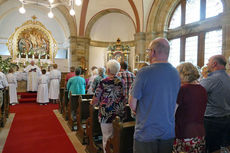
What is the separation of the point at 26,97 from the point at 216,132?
9.85m

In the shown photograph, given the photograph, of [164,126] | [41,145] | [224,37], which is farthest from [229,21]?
[41,145]

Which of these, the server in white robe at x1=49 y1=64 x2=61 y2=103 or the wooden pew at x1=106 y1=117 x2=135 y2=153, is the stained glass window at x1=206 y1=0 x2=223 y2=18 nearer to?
the wooden pew at x1=106 y1=117 x2=135 y2=153

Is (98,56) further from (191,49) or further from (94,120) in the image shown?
(94,120)

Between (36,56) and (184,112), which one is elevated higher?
(36,56)

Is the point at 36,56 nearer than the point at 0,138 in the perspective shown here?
No

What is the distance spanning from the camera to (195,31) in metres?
8.59

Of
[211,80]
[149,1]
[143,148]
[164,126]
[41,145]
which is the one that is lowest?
[41,145]

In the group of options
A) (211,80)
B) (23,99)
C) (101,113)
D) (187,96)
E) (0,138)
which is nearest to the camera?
(187,96)

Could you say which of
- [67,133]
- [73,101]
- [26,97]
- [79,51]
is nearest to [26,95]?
[26,97]

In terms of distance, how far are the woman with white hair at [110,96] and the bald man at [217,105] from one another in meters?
1.25

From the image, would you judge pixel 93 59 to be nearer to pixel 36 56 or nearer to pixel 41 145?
pixel 36 56

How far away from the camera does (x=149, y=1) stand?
1022cm

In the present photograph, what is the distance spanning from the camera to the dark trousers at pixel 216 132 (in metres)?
2.53

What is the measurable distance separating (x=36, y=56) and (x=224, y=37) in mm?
12496
